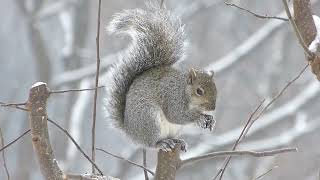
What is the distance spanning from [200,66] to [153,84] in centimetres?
235

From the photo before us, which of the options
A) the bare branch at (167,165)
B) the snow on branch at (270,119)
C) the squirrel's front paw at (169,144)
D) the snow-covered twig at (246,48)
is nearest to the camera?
the bare branch at (167,165)

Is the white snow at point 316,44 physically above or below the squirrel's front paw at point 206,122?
below

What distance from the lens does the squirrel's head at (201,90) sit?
2143mm

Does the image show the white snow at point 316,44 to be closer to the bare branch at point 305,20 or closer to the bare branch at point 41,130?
the bare branch at point 305,20

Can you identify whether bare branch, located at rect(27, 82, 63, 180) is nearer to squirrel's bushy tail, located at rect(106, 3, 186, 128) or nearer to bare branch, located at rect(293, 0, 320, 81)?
bare branch, located at rect(293, 0, 320, 81)

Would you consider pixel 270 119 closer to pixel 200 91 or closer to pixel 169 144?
pixel 200 91

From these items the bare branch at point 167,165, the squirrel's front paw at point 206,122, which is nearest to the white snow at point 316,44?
the bare branch at point 167,165

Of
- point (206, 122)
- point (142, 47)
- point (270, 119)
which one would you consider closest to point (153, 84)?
point (142, 47)

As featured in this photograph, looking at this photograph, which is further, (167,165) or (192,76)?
(192,76)

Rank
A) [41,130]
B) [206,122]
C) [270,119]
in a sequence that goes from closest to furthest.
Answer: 1. [41,130]
2. [206,122]
3. [270,119]

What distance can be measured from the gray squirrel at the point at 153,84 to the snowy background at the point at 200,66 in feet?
7.71

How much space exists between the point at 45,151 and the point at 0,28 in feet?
24.5

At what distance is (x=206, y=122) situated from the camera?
6.71ft

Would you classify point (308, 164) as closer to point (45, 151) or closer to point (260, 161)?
point (260, 161)
